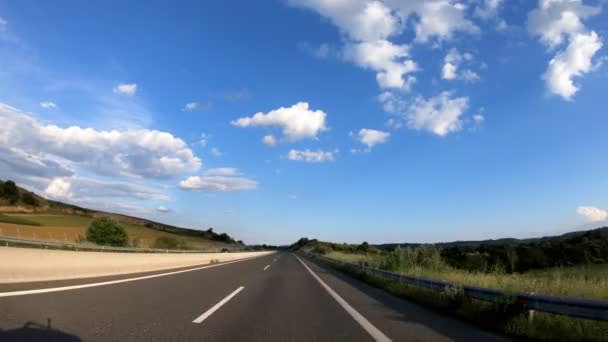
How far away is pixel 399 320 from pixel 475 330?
145cm

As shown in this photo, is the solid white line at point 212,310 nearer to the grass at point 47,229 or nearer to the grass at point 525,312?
the grass at point 525,312

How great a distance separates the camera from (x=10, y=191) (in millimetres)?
92688

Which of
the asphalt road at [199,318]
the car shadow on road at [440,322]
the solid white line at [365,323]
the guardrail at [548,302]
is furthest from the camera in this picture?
the car shadow on road at [440,322]

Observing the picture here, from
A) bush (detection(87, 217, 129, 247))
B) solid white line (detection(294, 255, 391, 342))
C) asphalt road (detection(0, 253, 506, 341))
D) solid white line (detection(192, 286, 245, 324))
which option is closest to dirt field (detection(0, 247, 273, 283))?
asphalt road (detection(0, 253, 506, 341))

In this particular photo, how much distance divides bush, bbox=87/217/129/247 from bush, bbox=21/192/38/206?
4896cm

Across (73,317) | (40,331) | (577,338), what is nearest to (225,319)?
(73,317)

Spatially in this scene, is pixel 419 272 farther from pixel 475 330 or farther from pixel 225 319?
pixel 225 319

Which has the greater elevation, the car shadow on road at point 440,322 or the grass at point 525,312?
the grass at point 525,312

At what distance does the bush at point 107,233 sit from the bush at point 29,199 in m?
49.0

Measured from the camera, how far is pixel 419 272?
1984cm

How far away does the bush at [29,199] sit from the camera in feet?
309

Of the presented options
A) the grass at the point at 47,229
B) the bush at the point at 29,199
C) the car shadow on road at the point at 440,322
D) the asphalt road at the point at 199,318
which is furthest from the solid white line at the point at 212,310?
the bush at the point at 29,199

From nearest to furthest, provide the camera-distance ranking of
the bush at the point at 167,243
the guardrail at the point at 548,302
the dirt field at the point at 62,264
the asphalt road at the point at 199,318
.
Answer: the asphalt road at the point at 199,318 < the guardrail at the point at 548,302 < the dirt field at the point at 62,264 < the bush at the point at 167,243

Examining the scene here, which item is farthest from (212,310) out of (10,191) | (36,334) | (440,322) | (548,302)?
(10,191)
